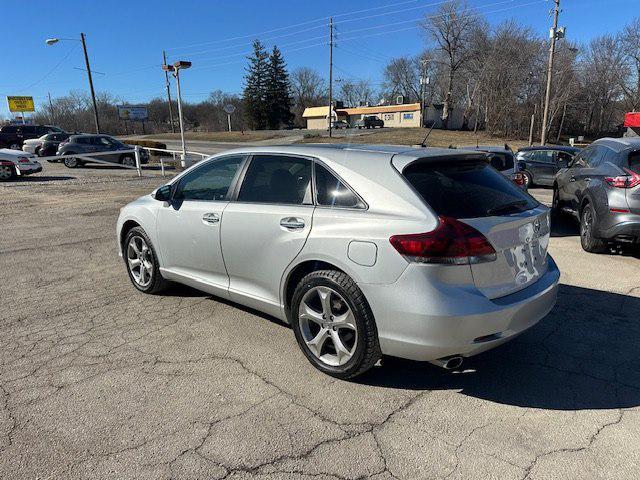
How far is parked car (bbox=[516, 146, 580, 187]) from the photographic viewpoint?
15141mm

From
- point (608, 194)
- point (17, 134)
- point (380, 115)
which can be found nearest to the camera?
point (608, 194)

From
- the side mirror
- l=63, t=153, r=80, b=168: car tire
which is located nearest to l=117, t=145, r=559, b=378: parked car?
the side mirror

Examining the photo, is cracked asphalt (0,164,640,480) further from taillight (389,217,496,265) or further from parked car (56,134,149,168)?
parked car (56,134,149,168)

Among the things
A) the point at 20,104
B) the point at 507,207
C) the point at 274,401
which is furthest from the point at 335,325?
the point at 20,104

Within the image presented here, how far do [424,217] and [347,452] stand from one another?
1424 millimetres

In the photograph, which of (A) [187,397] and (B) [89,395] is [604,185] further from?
(B) [89,395]

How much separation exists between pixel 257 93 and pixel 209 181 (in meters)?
74.6

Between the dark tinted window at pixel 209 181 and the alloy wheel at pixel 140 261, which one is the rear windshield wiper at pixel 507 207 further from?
the alloy wheel at pixel 140 261

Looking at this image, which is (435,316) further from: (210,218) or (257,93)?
(257,93)

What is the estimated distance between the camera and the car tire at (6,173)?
53.3 feet

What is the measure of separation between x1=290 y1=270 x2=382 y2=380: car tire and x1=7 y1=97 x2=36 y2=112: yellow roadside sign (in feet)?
234

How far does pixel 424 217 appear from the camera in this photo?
111 inches

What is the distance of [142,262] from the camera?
16.1 ft

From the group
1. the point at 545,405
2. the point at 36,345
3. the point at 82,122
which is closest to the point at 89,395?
the point at 36,345
